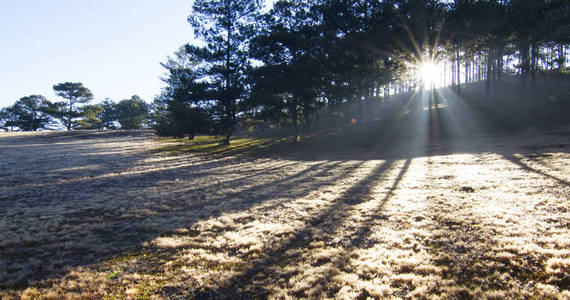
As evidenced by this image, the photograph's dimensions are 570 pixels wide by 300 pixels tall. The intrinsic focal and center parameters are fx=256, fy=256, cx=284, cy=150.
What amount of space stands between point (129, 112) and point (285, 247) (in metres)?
100

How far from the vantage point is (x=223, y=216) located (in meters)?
6.82

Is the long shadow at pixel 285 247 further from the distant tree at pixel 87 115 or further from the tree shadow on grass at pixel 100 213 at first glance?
the distant tree at pixel 87 115

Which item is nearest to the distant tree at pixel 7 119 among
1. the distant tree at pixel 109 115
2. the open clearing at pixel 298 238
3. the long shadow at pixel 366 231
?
the distant tree at pixel 109 115

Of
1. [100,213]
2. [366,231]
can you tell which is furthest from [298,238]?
[100,213]

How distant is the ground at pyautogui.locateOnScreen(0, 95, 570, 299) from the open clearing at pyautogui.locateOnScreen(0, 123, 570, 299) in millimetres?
27

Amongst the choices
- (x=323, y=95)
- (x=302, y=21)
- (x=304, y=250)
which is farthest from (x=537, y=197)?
(x=302, y=21)

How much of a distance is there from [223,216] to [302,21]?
2872 cm

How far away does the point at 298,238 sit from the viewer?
5.19 metres

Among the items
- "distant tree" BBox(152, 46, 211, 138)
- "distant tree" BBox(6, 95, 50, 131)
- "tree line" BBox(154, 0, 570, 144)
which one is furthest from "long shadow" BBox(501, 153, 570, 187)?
"distant tree" BBox(6, 95, 50, 131)

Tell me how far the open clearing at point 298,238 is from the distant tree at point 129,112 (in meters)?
83.4

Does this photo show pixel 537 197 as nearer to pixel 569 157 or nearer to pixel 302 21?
pixel 569 157

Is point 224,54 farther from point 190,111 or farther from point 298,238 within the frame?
point 298,238

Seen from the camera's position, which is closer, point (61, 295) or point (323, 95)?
point (61, 295)

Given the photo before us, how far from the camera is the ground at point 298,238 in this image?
345 cm
